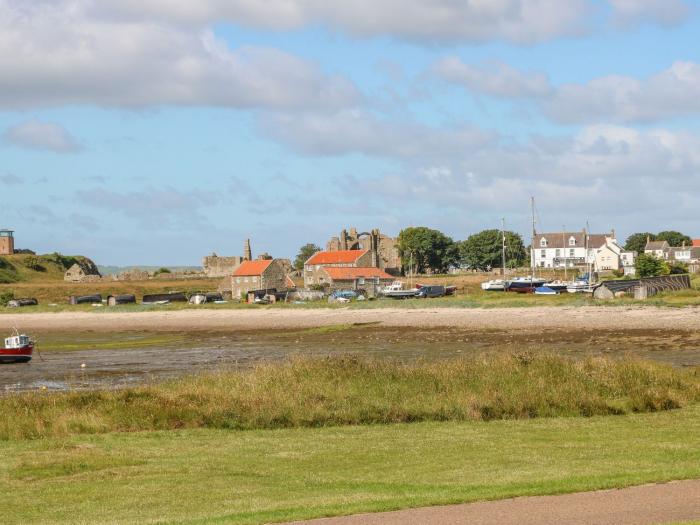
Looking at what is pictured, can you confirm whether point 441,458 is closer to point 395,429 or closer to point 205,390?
point 395,429

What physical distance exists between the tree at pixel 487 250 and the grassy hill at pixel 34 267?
226 ft

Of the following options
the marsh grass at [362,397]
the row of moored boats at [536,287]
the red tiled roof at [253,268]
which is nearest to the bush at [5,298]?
the red tiled roof at [253,268]

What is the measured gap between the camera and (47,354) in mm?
50375

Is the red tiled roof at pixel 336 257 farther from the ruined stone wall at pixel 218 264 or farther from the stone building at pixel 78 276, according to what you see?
the stone building at pixel 78 276

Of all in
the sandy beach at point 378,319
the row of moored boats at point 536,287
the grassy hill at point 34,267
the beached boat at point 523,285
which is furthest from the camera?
the grassy hill at point 34,267

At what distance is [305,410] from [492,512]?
30.5 ft

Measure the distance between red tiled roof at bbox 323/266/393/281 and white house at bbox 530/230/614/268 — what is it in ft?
183

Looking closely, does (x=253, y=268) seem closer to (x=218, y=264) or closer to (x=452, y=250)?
(x=218, y=264)

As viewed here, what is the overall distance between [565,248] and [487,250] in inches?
539

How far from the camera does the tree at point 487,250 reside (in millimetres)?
175625

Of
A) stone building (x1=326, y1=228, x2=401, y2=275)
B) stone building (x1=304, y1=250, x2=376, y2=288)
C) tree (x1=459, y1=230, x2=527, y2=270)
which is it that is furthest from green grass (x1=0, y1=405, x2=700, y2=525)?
tree (x1=459, y1=230, x2=527, y2=270)

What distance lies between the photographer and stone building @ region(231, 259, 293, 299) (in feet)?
378

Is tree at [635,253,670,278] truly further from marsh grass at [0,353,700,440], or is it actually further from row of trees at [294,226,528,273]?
marsh grass at [0,353,700,440]

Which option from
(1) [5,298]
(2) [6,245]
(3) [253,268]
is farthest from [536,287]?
(2) [6,245]
